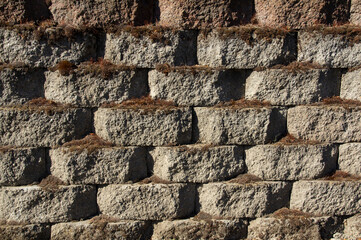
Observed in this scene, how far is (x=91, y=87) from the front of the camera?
326 cm

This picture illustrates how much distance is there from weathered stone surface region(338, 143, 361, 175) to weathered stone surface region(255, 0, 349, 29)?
1.34m

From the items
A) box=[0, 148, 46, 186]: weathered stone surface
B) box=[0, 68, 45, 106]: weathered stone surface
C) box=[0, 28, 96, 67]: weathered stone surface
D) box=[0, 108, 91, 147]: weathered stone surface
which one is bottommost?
box=[0, 148, 46, 186]: weathered stone surface

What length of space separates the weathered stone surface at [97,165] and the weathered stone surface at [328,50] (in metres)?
1.99

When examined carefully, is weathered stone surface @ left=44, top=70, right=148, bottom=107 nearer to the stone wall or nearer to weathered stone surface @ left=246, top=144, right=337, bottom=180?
the stone wall

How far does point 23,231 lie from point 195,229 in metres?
1.78

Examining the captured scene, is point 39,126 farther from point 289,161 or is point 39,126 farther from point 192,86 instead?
point 289,161

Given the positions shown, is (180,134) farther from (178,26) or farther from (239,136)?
(178,26)

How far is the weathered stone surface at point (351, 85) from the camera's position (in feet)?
11.1

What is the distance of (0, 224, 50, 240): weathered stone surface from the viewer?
3.32 meters

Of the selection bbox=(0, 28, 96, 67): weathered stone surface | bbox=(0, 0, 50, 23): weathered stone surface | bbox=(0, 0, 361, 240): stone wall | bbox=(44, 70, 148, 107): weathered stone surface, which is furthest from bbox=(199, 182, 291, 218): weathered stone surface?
bbox=(0, 0, 50, 23): weathered stone surface

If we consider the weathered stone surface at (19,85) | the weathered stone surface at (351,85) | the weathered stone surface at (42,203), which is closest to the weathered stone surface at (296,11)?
the weathered stone surface at (351,85)

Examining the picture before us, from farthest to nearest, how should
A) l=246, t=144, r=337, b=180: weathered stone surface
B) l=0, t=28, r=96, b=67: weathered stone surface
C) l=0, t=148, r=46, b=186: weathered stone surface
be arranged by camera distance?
l=246, t=144, r=337, b=180: weathered stone surface
l=0, t=148, r=46, b=186: weathered stone surface
l=0, t=28, r=96, b=67: weathered stone surface

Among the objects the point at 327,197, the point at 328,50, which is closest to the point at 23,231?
the point at 327,197

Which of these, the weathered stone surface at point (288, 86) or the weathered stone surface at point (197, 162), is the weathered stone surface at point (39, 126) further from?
the weathered stone surface at point (288, 86)
